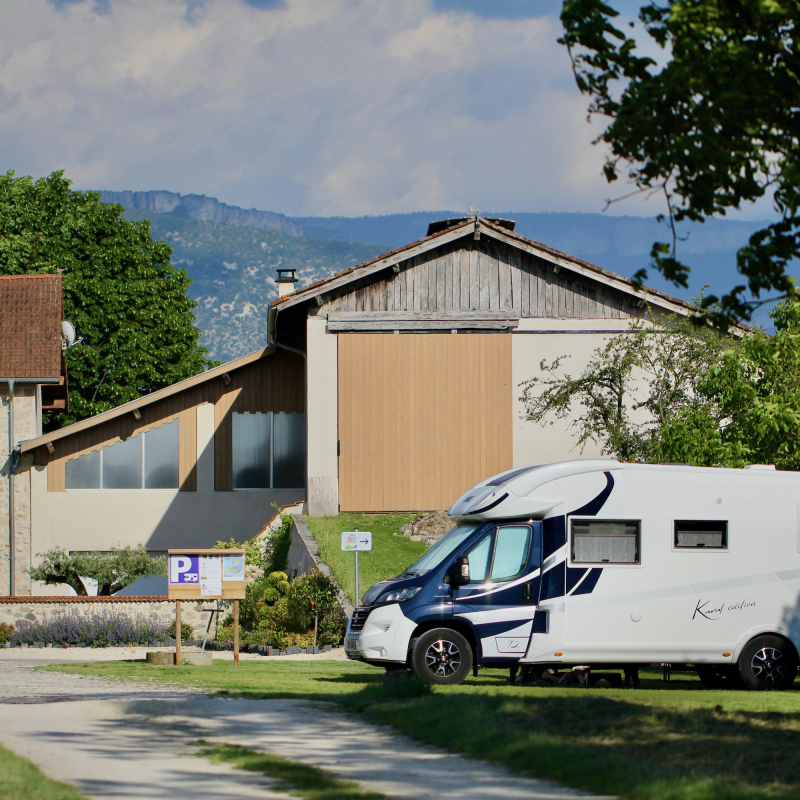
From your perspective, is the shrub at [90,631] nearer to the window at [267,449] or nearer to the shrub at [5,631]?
the shrub at [5,631]

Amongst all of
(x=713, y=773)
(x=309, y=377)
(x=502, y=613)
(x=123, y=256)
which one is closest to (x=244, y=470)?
(x=309, y=377)

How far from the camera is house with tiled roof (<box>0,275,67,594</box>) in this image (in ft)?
95.1

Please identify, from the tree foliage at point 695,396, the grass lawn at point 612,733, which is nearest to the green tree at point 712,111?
the grass lawn at point 612,733

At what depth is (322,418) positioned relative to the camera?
82.1 ft

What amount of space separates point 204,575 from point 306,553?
518 cm

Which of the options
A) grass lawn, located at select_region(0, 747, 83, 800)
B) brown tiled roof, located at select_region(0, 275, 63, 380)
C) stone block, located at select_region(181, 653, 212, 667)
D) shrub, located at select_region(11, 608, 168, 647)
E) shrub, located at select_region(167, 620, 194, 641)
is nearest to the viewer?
grass lawn, located at select_region(0, 747, 83, 800)

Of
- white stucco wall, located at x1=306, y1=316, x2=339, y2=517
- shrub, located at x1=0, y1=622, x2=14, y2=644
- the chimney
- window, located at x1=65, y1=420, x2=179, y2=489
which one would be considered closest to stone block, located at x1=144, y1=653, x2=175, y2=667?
shrub, located at x1=0, y1=622, x2=14, y2=644

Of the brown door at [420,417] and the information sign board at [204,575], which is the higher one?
the brown door at [420,417]

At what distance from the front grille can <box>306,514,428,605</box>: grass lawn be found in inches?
213

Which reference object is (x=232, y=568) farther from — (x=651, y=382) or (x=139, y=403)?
(x=139, y=403)

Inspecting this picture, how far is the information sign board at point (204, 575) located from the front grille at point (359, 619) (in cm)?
393

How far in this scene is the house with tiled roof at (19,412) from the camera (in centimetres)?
2898

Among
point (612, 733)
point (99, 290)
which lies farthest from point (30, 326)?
point (612, 733)

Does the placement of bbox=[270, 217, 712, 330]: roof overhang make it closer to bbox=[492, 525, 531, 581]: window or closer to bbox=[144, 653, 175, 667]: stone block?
bbox=[144, 653, 175, 667]: stone block
